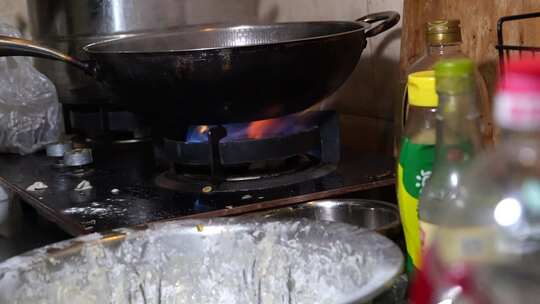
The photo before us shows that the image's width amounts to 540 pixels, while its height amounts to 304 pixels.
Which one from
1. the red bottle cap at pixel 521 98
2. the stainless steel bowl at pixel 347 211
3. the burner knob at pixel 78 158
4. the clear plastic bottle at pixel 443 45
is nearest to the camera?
the red bottle cap at pixel 521 98

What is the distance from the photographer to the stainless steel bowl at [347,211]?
0.79 m

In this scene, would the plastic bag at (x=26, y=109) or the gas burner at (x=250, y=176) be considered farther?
the plastic bag at (x=26, y=109)

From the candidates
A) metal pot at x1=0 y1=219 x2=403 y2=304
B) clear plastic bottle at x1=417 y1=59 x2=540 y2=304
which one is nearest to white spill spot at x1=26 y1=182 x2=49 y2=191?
metal pot at x1=0 y1=219 x2=403 y2=304

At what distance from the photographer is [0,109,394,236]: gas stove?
85 cm

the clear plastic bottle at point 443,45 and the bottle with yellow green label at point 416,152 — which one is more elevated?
the clear plastic bottle at point 443,45

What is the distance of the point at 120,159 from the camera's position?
1.21 m

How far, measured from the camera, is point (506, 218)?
0.34m

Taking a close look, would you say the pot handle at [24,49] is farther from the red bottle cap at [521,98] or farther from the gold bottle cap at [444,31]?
the red bottle cap at [521,98]

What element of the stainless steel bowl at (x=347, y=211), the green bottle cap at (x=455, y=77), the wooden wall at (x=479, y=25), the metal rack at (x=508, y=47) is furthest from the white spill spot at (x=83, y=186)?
the green bottle cap at (x=455, y=77)

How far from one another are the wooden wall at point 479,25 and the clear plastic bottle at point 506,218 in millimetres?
474

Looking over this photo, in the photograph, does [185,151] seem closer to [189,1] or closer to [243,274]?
[243,274]

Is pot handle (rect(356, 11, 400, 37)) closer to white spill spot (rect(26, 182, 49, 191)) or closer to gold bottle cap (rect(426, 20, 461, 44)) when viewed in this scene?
gold bottle cap (rect(426, 20, 461, 44))

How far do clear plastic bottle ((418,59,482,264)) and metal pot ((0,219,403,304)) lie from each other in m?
0.09

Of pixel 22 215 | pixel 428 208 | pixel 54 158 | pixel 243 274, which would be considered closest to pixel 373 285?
pixel 428 208
